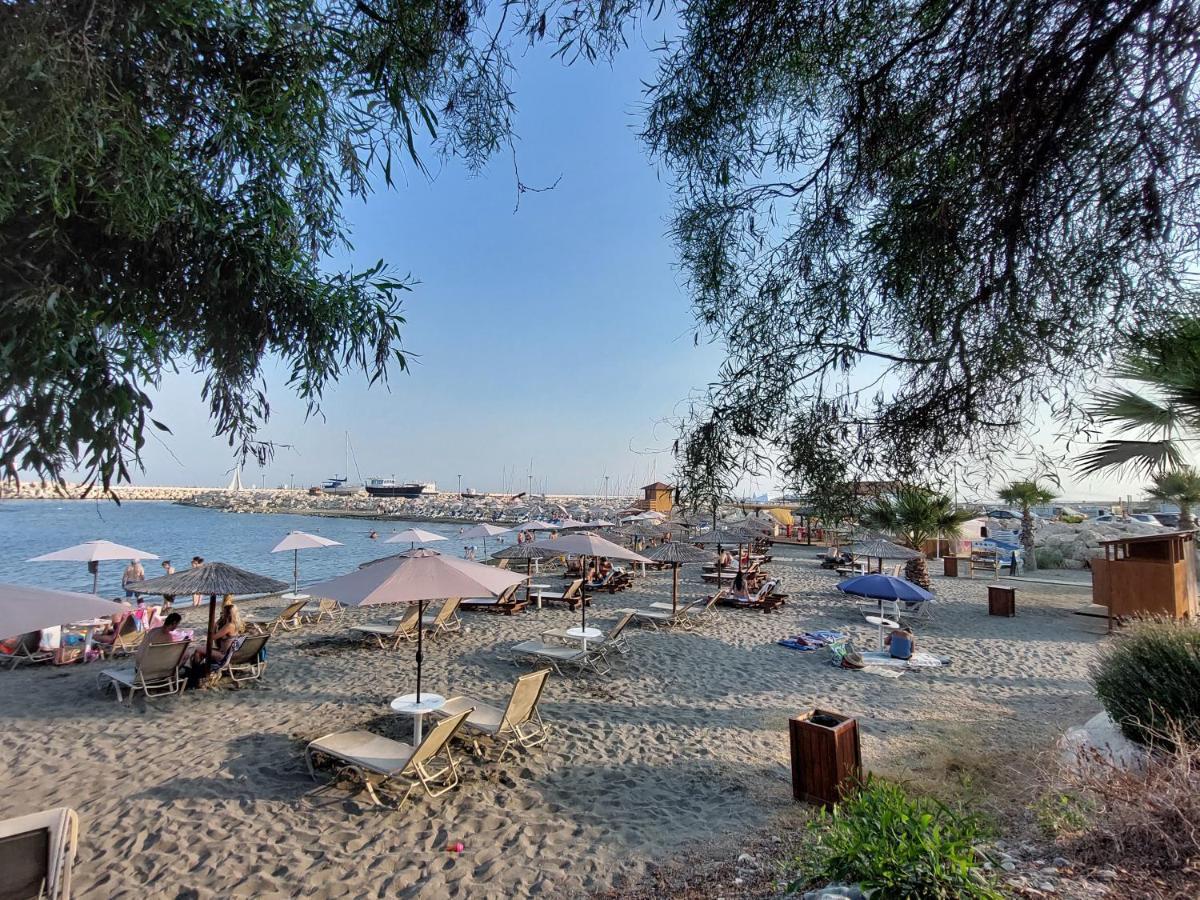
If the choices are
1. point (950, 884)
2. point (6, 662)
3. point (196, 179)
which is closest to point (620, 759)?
point (950, 884)

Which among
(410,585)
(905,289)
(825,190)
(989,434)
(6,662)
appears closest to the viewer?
(989,434)

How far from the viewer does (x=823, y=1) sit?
2992mm

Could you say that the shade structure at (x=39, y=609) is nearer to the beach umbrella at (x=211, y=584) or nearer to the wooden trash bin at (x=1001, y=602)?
the beach umbrella at (x=211, y=584)

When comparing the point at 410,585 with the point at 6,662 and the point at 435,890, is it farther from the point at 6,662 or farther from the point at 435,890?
the point at 6,662

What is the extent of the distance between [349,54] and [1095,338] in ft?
12.2

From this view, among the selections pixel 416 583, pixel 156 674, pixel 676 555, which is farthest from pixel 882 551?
pixel 156 674

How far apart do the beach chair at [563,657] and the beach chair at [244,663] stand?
12.0 ft

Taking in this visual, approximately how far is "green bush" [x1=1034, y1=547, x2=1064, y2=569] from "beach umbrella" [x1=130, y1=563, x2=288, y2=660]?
27.9 metres

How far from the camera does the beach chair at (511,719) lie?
20.0 feet

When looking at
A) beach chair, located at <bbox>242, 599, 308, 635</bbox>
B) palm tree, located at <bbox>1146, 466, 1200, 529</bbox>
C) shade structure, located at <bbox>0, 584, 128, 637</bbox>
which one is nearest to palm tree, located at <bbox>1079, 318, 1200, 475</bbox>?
shade structure, located at <bbox>0, 584, 128, 637</bbox>

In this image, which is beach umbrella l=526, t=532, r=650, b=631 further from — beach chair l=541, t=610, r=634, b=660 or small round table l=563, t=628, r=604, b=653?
small round table l=563, t=628, r=604, b=653

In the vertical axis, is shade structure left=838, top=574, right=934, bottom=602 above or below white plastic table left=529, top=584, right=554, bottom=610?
above

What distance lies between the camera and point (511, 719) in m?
6.11

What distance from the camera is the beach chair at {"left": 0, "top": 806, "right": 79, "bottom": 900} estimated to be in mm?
3416
